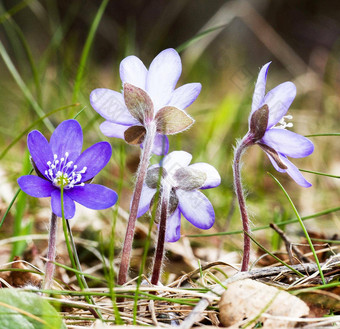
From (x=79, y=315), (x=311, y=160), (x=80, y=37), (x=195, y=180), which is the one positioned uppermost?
(x=80, y=37)

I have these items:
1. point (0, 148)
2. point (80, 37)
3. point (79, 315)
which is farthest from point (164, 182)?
point (80, 37)

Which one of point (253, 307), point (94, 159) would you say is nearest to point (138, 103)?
point (94, 159)

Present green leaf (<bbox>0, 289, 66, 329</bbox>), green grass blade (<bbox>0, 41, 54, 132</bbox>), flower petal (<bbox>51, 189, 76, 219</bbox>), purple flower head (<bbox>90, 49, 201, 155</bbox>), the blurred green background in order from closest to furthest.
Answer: green leaf (<bbox>0, 289, 66, 329</bbox>), flower petal (<bbox>51, 189, 76, 219</bbox>), purple flower head (<bbox>90, 49, 201, 155</bbox>), green grass blade (<bbox>0, 41, 54, 132</bbox>), the blurred green background

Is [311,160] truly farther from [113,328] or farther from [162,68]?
[113,328]

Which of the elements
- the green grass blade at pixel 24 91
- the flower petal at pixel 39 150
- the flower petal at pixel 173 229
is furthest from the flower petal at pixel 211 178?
the green grass blade at pixel 24 91

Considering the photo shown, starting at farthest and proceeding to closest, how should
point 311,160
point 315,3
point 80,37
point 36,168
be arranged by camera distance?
point 315,3, point 80,37, point 311,160, point 36,168

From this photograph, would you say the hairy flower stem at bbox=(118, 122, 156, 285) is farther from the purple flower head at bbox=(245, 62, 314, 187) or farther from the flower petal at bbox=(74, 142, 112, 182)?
the purple flower head at bbox=(245, 62, 314, 187)

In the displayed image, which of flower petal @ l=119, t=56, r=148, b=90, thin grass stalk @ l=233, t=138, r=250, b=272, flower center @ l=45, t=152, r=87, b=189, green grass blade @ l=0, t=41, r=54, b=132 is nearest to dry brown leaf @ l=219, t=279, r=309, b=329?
thin grass stalk @ l=233, t=138, r=250, b=272

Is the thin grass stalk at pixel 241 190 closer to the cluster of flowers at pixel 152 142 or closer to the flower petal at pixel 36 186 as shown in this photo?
the cluster of flowers at pixel 152 142
